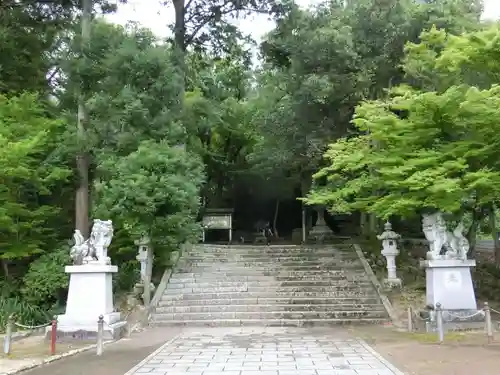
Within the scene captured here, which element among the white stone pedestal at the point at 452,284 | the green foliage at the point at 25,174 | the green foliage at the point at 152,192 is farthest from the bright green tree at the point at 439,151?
the green foliage at the point at 25,174

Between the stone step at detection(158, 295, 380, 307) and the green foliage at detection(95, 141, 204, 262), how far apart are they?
78.9 inches

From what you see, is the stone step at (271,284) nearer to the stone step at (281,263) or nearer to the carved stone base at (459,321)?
the stone step at (281,263)

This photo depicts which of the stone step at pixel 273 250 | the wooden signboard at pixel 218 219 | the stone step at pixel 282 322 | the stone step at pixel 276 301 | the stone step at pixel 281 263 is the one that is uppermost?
the wooden signboard at pixel 218 219

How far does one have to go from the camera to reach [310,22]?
18.8m

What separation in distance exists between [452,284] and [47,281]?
10962mm

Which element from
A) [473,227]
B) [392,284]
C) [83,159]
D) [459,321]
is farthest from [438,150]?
[83,159]

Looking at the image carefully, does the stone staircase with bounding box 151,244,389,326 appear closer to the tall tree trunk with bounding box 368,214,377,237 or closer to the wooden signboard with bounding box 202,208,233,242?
the tall tree trunk with bounding box 368,214,377,237

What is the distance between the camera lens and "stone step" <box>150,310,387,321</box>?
14.2 meters

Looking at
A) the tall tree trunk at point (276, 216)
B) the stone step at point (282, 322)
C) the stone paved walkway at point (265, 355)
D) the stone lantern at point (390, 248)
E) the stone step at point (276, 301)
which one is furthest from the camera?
the tall tree trunk at point (276, 216)

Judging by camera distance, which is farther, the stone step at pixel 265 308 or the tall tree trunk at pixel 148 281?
the tall tree trunk at pixel 148 281

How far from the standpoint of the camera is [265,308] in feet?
48.3

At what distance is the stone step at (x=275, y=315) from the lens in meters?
14.2

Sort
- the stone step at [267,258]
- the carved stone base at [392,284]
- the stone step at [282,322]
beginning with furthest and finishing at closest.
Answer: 1. the stone step at [267,258]
2. the carved stone base at [392,284]
3. the stone step at [282,322]

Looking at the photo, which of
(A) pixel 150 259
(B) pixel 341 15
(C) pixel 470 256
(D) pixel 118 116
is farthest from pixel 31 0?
(C) pixel 470 256
